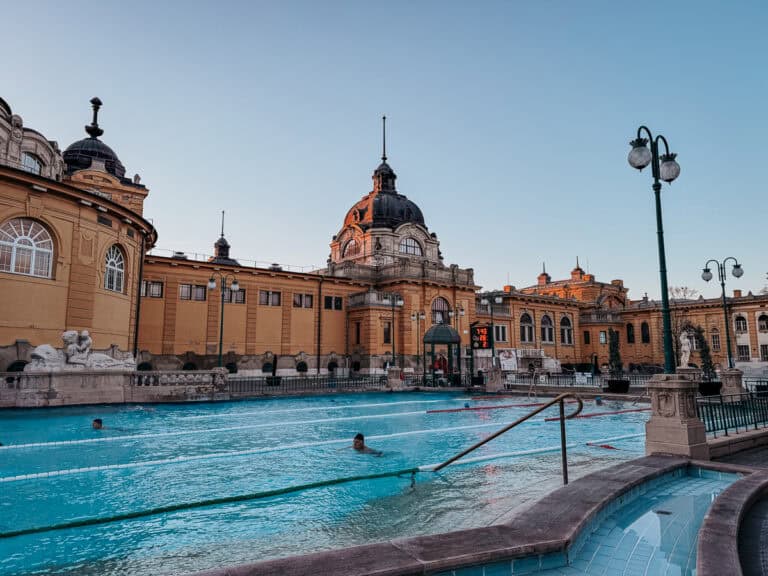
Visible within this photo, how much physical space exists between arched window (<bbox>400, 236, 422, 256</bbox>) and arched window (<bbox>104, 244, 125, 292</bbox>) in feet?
92.9

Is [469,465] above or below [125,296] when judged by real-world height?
below

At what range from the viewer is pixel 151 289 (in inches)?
1373

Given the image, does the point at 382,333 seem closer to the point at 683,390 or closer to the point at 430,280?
the point at 430,280

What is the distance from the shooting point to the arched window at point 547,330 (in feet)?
198

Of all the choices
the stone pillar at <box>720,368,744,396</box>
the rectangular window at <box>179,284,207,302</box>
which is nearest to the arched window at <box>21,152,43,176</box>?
the rectangular window at <box>179,284,207,302</box>

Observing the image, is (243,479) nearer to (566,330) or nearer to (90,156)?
(90,156)

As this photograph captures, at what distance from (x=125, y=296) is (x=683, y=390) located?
26744mm

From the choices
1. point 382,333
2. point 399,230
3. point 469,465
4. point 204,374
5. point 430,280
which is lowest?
point 469,465

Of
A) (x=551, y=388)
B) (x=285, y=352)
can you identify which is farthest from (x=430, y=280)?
(x=551, y=388)

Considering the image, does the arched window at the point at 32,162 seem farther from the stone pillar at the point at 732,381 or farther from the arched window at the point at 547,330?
the arched window at the point at 547,330

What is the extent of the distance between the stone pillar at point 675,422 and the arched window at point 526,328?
4969 centimetres

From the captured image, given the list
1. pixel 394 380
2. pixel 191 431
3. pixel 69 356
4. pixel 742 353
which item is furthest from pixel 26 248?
pixel 742 353

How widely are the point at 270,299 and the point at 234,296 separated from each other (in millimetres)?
3066

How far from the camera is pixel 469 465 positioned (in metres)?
10.6
